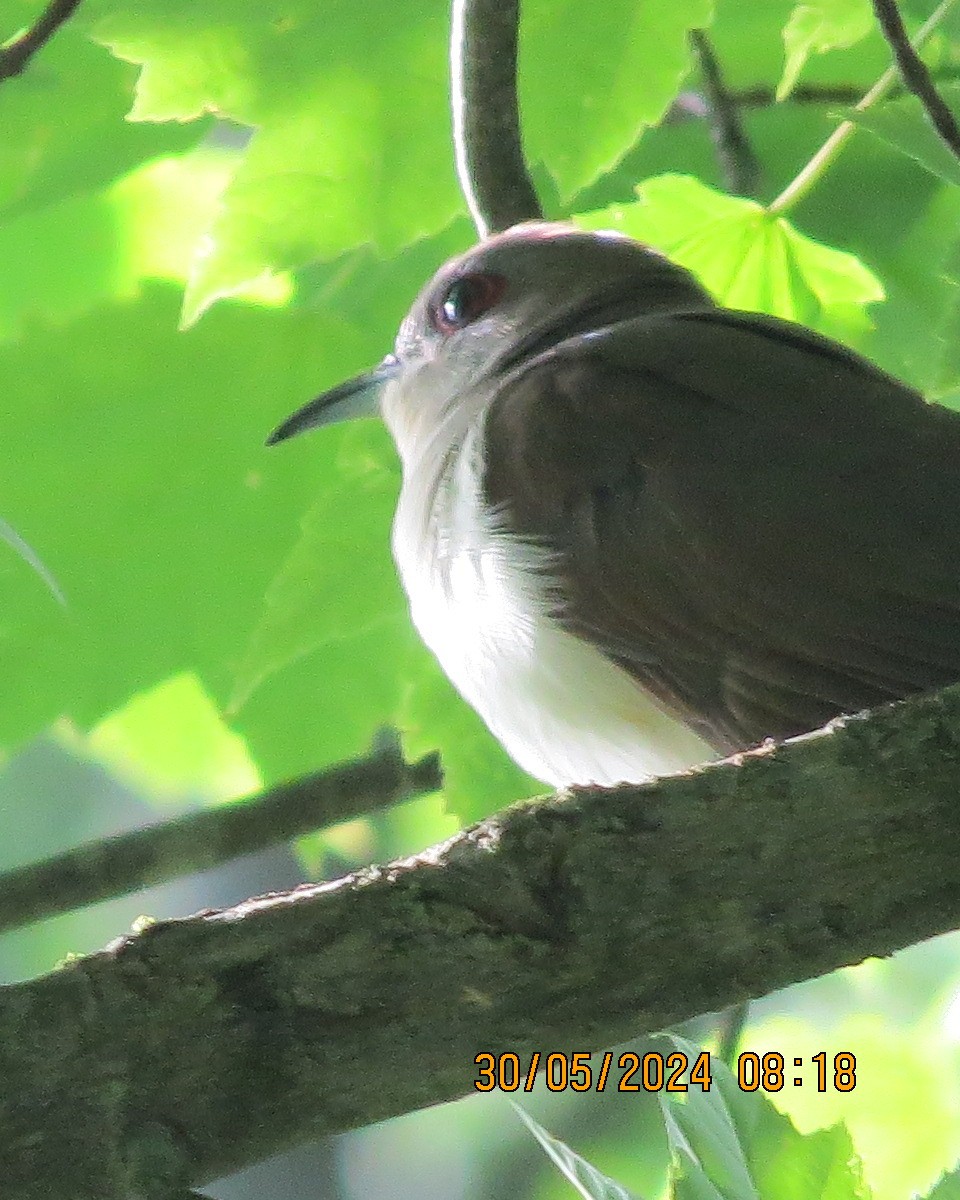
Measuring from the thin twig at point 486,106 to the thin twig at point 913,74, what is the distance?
41 cm

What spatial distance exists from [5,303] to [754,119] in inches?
44.3

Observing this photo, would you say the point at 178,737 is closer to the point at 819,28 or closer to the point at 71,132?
the point at 71,132

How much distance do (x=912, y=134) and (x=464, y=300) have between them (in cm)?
93

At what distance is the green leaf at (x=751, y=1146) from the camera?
129 cm

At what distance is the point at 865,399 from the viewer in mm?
1878

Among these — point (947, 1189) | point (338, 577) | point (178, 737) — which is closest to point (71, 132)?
point (338, 577)

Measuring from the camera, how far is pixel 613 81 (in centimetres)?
181

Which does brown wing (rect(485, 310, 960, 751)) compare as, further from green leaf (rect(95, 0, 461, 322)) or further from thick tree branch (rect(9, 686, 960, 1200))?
thick tree branch (rect(9, 686, 960, 1200))

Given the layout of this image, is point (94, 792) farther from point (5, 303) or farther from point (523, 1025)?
point (523, 1025)

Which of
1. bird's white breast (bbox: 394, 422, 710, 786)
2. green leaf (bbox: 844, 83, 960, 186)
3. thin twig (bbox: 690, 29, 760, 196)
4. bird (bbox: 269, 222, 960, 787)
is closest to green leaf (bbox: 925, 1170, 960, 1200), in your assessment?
bird (bbox: 269, 222, 960, 787)

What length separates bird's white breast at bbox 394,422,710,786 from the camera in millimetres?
1763
